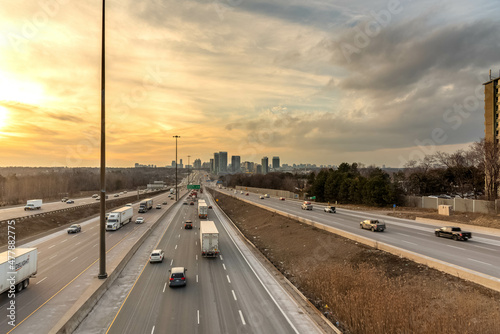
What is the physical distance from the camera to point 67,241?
3891 centimetres

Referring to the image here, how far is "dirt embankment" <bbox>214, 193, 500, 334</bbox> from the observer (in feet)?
47.0

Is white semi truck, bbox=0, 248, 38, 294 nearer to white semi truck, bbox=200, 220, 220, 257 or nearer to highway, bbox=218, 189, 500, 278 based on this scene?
white semi truck, bbox=200, 220, 220, 257

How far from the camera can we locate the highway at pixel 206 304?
15.0m

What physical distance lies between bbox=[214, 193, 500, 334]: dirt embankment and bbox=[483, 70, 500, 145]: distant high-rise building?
5974 centimetres

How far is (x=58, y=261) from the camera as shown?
2844 cm

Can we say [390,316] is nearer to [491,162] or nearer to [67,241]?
[67,241]

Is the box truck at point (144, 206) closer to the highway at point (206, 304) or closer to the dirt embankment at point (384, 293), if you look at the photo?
the highway at point (206, 304)

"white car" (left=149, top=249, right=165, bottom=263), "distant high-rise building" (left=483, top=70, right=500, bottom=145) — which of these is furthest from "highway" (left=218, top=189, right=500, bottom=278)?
"distant high-rise building" (left=483, top=70, right=500, bottom=145)

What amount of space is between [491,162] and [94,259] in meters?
68.6

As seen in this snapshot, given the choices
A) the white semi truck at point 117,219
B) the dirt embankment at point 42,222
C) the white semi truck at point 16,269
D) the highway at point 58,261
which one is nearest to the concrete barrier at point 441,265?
the highway at point 58,261

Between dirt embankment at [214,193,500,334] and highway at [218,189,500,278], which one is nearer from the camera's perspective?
dirt embankment at [214,193,500,334]

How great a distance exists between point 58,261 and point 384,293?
100ft

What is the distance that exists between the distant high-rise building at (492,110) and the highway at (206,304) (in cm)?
7135

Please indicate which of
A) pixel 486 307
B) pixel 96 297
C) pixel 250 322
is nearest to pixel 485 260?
pixel 486 307
